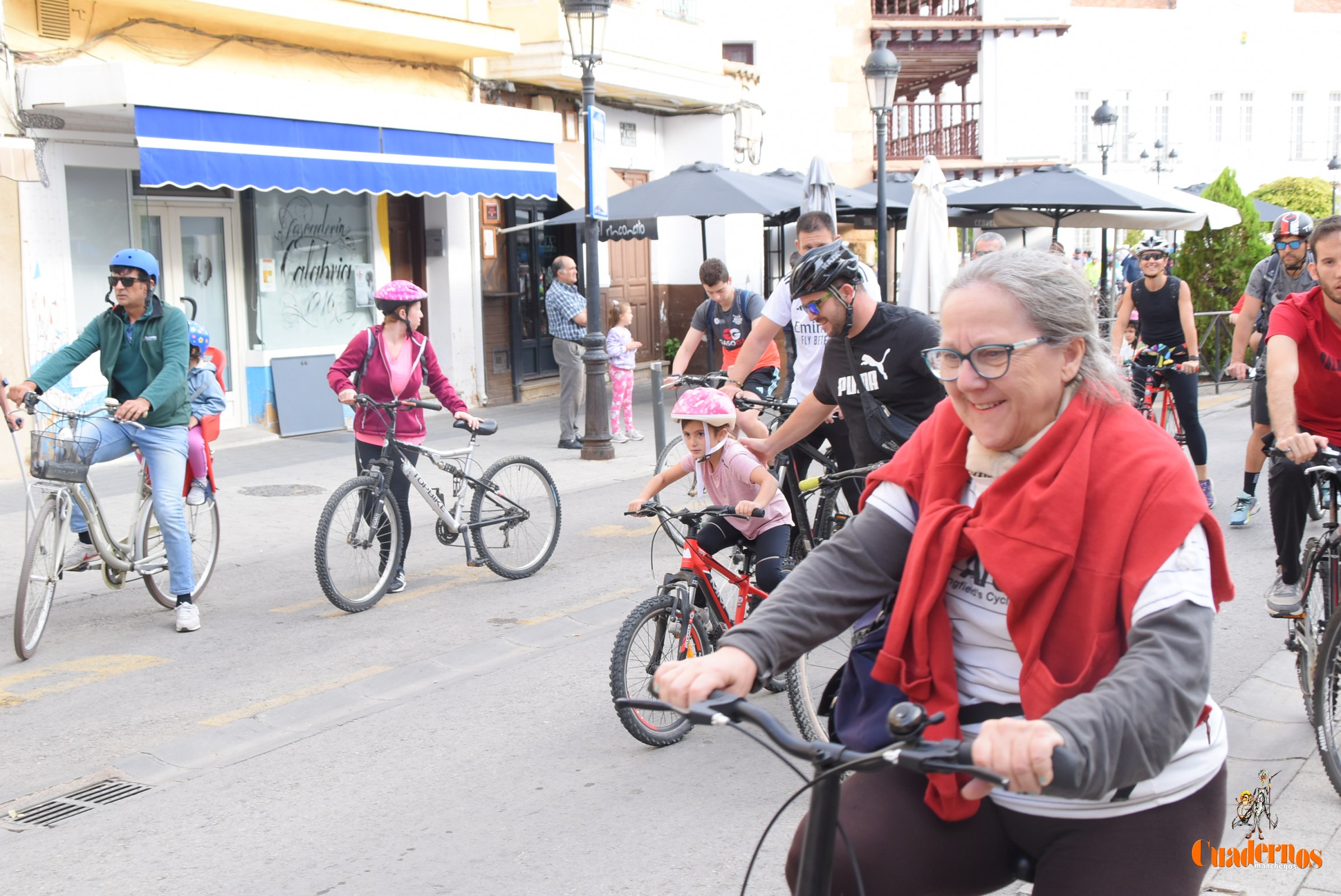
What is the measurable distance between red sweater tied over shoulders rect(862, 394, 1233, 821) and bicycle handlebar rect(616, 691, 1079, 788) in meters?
→ 0.23

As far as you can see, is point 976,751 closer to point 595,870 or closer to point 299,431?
point 595,870

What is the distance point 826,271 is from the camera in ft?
16.2

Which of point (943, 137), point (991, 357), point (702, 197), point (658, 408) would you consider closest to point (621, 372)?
point (702, 197)

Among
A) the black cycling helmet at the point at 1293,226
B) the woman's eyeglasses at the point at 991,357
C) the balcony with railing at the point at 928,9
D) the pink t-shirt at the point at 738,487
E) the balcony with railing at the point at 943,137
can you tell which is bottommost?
the pink t-shirt at the point at 738,487

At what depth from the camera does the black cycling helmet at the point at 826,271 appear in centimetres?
494

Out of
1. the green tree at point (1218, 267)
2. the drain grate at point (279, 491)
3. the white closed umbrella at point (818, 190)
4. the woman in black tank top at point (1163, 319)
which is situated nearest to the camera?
the woman in black tank top at point (1163, 319)

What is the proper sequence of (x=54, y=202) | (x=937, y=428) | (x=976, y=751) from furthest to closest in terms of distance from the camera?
(x=54, y=202) → (x=937, y=428) → (x=976, y=751)

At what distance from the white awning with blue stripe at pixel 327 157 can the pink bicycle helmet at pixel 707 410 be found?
7899 mm

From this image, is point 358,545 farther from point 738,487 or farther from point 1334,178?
point 1334,178

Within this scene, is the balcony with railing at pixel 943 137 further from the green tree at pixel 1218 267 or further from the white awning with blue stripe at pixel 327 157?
the white awning with blue stripe at pixel 327 157

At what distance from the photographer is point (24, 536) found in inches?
365

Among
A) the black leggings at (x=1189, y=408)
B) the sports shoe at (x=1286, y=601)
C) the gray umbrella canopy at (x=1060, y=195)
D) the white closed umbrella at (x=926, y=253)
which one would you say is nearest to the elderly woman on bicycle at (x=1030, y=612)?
the sports shoe at (x=1286, y=601)

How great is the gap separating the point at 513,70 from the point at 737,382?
36.3 ft

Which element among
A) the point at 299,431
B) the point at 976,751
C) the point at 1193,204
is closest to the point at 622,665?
the point at 976,751
